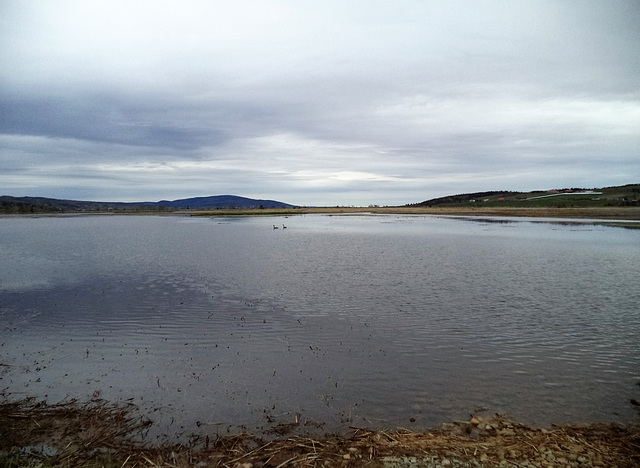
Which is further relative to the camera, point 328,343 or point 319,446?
point 328,343

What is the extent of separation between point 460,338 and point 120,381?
951cm

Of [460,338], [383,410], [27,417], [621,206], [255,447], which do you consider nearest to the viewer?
[255,447]

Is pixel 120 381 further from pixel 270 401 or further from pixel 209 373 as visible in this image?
pixel 270 401

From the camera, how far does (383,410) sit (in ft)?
24.8

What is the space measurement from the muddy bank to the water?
19.5 inches

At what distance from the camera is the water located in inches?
304

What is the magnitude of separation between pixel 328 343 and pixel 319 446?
202 inches

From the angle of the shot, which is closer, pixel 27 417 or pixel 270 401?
pixel 27 417

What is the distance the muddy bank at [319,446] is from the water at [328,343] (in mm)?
494

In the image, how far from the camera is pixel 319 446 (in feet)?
20.2

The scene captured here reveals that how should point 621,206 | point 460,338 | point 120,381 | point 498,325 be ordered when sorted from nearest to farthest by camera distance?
point 120,381 → point 460,338 → point 498,325 → point 621,206

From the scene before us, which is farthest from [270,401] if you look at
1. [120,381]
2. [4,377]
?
[4,377]

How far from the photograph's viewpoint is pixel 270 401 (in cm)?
792

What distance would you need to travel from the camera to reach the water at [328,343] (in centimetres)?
772
